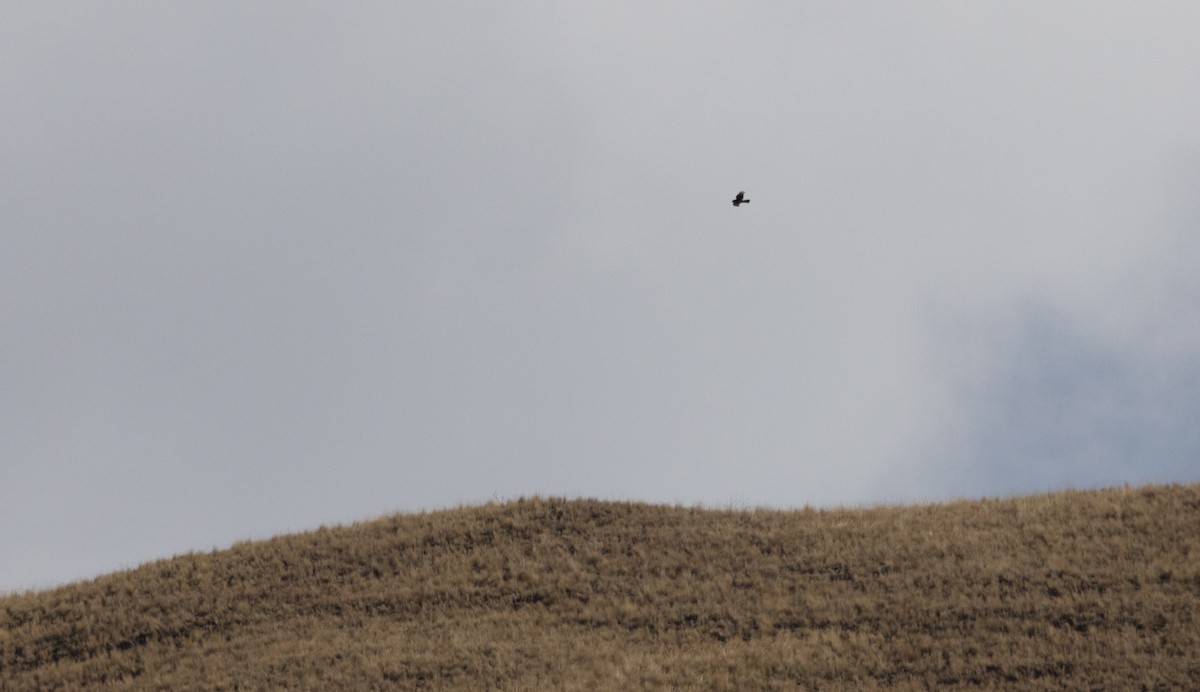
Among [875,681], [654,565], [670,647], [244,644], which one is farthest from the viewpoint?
[654,565]

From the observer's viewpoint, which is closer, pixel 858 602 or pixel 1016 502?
pixel 858 602

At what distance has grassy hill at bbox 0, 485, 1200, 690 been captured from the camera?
18.7m

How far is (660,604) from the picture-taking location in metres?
21.9

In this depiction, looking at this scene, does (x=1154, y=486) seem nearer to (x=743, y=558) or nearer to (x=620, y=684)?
(x=743, y=558)

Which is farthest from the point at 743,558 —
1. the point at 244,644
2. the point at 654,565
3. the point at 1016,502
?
the point at 244,644

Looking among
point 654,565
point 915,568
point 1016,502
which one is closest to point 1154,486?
point 1016,502

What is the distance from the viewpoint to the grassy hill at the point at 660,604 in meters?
18.7

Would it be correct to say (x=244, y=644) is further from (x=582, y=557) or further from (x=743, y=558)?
(x=743, y=558)

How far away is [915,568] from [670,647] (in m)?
5.78

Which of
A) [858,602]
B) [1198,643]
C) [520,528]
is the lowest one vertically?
[1198,643]

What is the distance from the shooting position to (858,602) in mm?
21016

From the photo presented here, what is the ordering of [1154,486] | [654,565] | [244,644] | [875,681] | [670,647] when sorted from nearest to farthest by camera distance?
[875,681], [670,647], [244,644], [654,565], [1154,486]

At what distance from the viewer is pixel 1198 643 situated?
18172 mm

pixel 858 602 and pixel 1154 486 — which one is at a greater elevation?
pixel 1154 486
